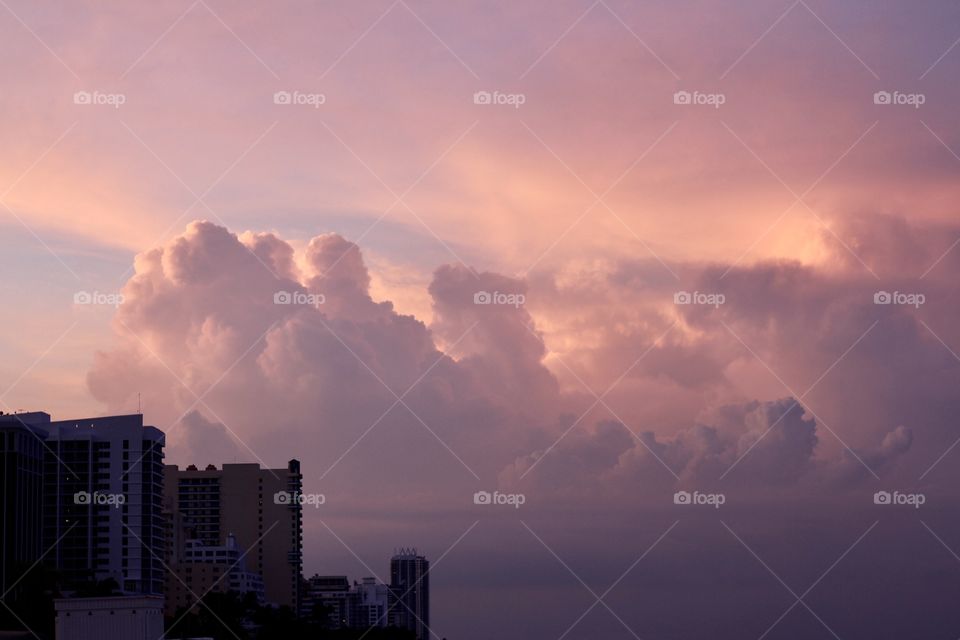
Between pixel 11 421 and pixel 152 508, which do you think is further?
pixel 152 508

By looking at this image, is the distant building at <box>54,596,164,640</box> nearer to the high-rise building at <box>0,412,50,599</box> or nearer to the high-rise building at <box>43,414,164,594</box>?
the high-rise building at <box>0,412,50,599</box>

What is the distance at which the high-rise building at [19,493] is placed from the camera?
17450 cm

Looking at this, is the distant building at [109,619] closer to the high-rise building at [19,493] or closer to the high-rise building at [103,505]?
the high-rise building at [19,493]

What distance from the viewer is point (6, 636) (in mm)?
99062

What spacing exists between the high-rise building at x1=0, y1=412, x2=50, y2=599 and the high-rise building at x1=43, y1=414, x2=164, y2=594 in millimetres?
3695

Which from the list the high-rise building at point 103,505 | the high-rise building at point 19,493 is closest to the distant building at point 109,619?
the high-rise building at point 19,493

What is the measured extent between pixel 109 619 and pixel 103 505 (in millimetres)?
116163

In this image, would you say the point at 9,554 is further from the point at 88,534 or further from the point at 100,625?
the point at 100,625

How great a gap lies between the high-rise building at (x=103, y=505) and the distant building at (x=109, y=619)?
107620 millimetres

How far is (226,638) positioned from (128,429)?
220 ft

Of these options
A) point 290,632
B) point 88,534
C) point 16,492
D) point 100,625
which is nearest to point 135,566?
point 88,534

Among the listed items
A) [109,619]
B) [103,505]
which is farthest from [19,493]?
[109,619]

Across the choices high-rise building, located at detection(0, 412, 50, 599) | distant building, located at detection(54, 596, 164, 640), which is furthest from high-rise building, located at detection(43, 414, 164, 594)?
distant building, located at detection(54, 596, 164, 640)

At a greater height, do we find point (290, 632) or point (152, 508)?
point (152, 508)
